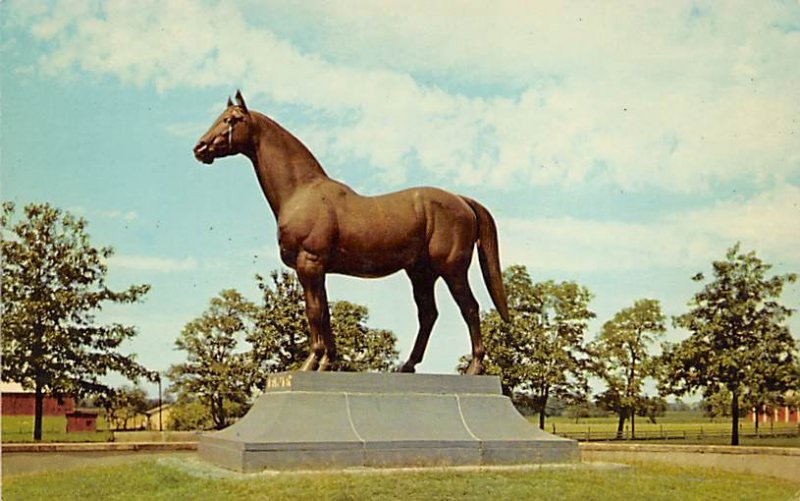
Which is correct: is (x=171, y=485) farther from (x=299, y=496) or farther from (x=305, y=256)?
(x=305, y=256)

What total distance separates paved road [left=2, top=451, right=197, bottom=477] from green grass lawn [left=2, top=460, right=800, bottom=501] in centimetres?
396

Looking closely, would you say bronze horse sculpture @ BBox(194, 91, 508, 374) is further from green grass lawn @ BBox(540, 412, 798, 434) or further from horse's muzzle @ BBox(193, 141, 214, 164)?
green grass lawn @ BBox(540, 412, 798, 434)

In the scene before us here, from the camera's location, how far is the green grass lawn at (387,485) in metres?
9.00

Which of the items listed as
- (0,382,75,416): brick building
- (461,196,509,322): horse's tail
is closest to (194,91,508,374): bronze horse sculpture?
(461,196,509,322): horse's tail

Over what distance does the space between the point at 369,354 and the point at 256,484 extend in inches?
732

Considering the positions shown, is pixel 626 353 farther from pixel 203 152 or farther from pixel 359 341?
pixel 203 152

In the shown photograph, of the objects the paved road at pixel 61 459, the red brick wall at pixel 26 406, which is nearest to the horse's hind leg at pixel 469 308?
the paved road at pixel 61 459

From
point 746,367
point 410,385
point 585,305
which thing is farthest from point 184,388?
point 410,385

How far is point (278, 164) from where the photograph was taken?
1167cm

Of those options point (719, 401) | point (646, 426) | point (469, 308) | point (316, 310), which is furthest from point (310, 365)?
point (646, 426)

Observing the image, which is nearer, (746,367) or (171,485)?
(171,485)

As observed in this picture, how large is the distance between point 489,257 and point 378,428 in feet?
10.5

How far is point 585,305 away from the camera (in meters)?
31.7

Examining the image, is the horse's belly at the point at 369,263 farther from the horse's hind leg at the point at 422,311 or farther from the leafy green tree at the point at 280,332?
the leafy green tree at the point at 280,332
